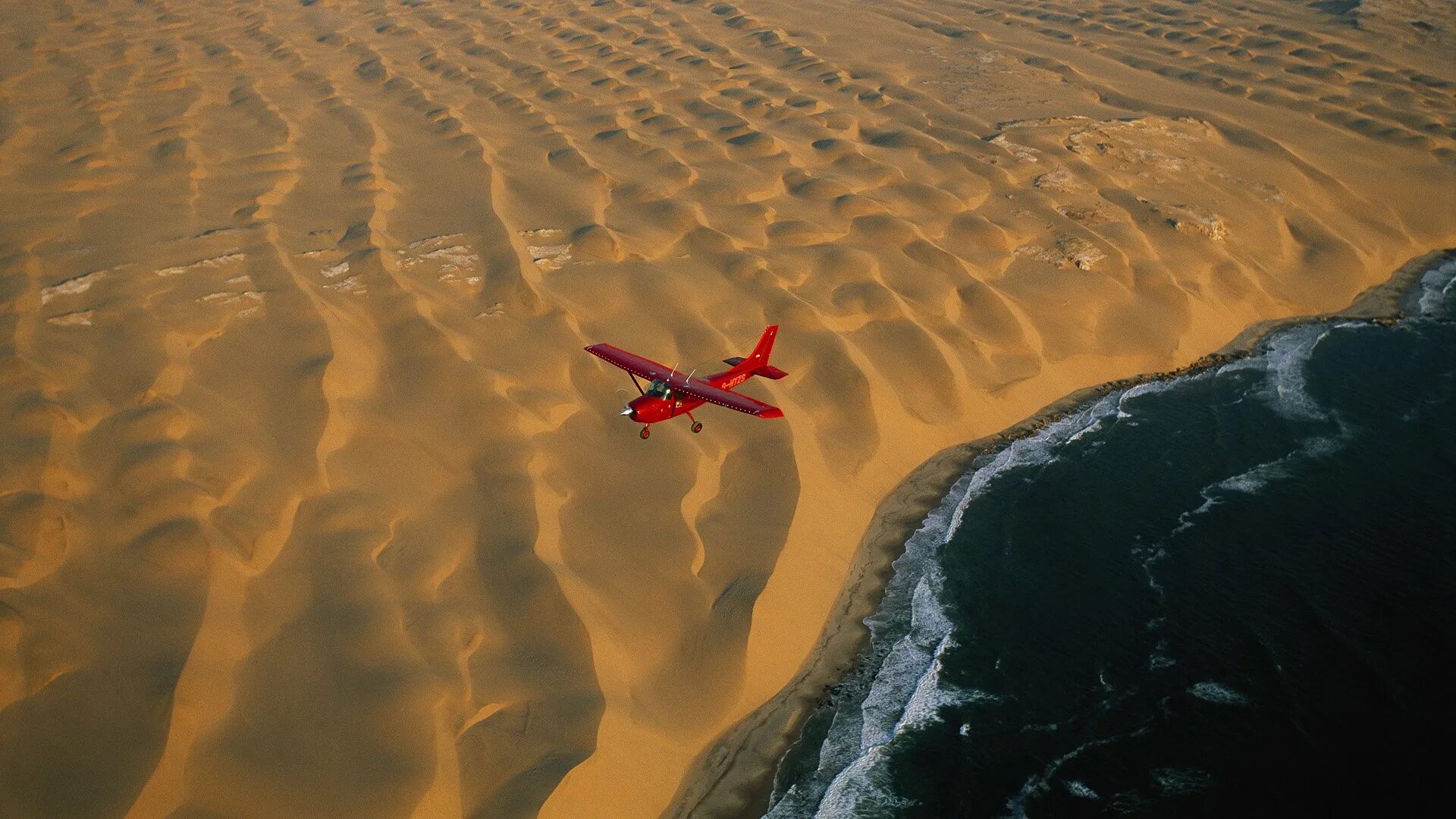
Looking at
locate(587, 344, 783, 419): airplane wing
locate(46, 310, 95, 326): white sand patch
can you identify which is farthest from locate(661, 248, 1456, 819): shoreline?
locate(46, 310, 95, 326): white sand patch

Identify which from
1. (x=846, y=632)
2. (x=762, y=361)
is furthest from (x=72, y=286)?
(x=846, y=632)

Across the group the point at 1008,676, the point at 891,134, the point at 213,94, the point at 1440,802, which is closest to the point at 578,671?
the point at 1008,676

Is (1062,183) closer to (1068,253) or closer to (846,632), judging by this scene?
(1068,253)

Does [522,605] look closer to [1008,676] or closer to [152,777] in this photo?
[152,777]

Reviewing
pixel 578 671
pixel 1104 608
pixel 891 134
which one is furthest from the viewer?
pixel 891 134

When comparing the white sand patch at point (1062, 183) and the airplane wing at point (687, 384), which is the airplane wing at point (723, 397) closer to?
the airplane wing at point (687, 384)

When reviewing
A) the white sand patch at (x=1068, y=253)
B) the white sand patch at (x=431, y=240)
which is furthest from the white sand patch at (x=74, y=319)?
the white sand patch at (x=1068, y=253)
